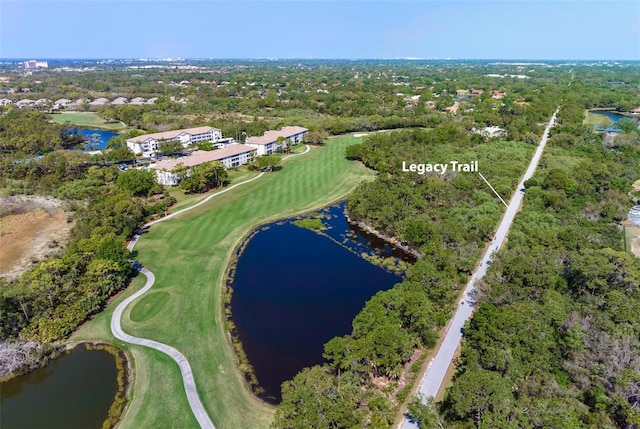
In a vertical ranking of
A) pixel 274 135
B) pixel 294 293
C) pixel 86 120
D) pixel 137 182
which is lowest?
pixel 294 293

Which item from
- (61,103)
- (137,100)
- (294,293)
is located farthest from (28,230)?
(61,103)

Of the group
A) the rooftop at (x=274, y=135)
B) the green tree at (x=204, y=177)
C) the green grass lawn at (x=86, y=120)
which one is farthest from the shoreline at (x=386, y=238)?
the green grass lawn at (x=86, y=120)

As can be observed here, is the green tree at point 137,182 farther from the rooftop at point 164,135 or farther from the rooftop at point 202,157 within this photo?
the rooftop at point 164,135

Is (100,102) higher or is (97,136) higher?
(100,102)

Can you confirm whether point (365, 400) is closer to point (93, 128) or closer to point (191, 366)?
point (191, 366)

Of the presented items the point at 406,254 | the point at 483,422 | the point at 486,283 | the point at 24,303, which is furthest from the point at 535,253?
the point at 24,303

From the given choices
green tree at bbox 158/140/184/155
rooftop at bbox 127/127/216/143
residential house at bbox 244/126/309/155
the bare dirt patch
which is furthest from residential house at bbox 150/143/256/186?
the bare dirt patch

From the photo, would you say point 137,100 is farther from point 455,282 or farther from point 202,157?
point 455,282
